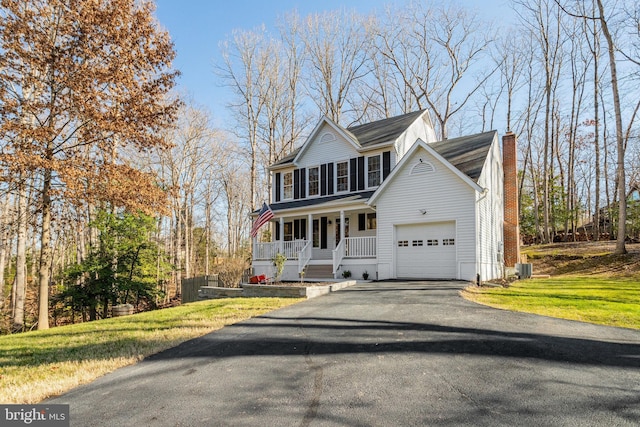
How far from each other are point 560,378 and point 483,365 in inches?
32.5

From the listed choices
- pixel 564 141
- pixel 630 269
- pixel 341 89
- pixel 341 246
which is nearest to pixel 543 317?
pixel 341 246

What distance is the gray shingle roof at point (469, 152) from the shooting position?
575 inches

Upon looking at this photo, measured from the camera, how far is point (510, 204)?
18.4m

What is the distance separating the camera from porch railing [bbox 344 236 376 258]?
52.0 feet

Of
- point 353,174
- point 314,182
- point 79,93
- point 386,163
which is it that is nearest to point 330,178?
point 314,182

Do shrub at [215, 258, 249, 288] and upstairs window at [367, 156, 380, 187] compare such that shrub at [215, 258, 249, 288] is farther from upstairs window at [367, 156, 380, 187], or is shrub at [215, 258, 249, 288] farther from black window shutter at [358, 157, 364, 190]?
upstairs window at [367, 156, 380, 187]

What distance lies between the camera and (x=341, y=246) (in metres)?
16.4

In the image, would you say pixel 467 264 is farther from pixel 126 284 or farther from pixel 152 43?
pixel 126 284

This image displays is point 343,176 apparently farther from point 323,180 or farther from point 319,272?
point 319,272

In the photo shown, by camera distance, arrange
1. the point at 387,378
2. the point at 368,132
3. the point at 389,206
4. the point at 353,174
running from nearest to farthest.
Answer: the point at 387,378
the point at 389,206
the point at 353,174
the point at 368,132

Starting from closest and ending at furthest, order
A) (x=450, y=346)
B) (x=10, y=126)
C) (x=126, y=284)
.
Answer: (x=450, y=346)
(x=10, y=126)
(x=126, y=284)

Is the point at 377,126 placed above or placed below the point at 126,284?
above

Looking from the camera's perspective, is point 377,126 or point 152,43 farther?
point 377,126

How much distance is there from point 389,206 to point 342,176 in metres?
4.33
